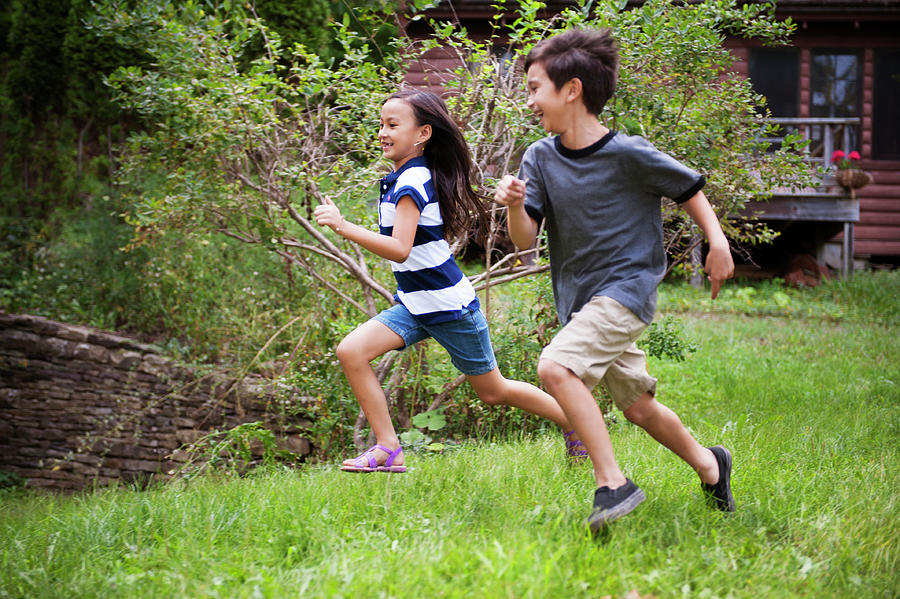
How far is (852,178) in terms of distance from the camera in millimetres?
11406

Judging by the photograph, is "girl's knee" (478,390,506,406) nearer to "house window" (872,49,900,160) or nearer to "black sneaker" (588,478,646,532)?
"black sneaker" (588,478,646,532)

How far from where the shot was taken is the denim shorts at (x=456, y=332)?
3.40 meters

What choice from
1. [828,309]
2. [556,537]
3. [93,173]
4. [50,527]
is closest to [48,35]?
[93,173]

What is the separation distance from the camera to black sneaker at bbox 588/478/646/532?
8.27 ft

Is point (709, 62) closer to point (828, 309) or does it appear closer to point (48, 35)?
point (828, 309)

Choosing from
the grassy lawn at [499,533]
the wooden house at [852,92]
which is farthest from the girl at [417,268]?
the wooden house at [852,92]

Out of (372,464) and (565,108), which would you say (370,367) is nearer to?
(372,464)

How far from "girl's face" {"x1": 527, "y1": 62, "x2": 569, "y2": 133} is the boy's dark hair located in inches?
0.7

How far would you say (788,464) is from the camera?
3.71 m

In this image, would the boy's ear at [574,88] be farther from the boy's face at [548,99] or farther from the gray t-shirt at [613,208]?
the gray t-shirt at [613,208]

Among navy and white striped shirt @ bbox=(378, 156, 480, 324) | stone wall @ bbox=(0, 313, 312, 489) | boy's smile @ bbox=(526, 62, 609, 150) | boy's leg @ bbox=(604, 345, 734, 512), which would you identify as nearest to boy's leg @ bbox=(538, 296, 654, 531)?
boy's leg @ bbox=(604, 345, 734, 512)

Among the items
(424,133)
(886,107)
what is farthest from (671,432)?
(886,107)

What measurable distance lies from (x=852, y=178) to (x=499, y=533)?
1064 cm

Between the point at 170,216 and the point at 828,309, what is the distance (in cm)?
815
